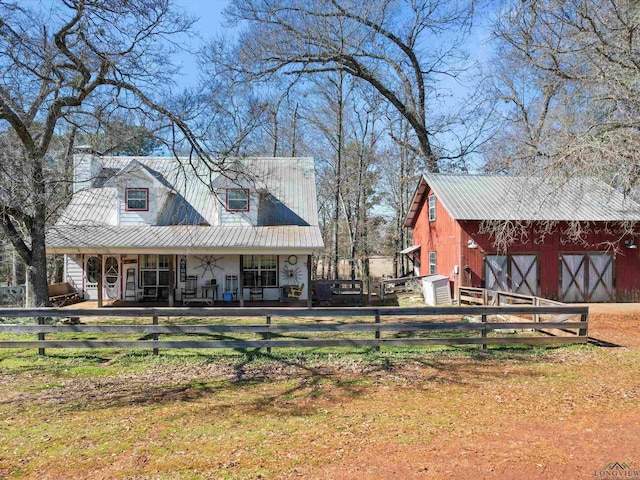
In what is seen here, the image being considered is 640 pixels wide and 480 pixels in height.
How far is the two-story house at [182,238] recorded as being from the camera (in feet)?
53.5

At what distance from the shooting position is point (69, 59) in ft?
35.4

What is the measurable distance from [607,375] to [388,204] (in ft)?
94.9

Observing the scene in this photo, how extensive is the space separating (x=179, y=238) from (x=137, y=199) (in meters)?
3.41

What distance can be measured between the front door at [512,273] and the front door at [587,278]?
4.17ft

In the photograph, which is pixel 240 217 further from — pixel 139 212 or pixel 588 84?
pixel 588 84

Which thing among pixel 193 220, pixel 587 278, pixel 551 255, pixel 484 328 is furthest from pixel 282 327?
pixel 587 278

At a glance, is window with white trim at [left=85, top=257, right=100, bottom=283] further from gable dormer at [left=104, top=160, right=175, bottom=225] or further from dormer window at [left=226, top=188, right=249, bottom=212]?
dormer window at [left=226, top=188, right=249, bottom=212]

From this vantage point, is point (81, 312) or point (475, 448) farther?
point (81, 312)

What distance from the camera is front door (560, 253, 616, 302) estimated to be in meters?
18.0

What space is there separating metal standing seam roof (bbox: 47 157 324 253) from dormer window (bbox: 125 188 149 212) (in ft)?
2.56

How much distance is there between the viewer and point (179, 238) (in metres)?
16.5

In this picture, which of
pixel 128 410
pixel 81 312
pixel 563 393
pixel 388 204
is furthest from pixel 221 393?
pixel 388 204

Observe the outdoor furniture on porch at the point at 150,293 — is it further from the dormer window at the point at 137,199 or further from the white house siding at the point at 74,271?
the dormer window at the point at 137,199

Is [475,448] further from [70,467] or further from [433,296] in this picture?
[433,296]
